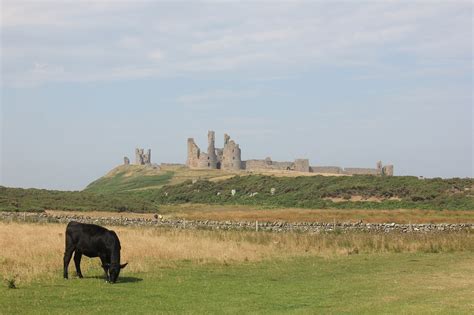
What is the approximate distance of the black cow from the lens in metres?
19.1

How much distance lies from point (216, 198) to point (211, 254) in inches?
2528

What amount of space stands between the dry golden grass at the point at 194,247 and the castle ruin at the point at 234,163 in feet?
360

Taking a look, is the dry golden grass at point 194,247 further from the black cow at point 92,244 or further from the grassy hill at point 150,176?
the grassy hill at point 150,176

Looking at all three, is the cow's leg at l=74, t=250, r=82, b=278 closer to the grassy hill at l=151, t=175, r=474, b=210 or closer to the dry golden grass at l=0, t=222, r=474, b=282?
the dry golden grass at l=0, t=222, r=474, b=282

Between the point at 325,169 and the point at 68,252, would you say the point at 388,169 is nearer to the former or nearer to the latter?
the point at 325,169

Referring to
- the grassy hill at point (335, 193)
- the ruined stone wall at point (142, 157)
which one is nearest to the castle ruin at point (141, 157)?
the ruined stone wall at point (142, 157)

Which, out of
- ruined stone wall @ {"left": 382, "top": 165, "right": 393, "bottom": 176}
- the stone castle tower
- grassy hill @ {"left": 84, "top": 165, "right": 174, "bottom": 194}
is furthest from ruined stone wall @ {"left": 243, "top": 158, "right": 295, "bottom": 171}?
ruined stone wall @ {"left": 382, "top": 165, "right": 393, "bottom": 176}

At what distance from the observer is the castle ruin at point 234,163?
145m

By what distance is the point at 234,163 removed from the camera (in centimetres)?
14712

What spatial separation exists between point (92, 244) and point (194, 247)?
8.76m

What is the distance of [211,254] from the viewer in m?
25.8

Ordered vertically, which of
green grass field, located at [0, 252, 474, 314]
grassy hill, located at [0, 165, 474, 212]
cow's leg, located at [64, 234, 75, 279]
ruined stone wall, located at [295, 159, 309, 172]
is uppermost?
ruined stone wall, located at [295, 159, 309, 172]

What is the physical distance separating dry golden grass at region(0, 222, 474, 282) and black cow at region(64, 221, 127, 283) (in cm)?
94

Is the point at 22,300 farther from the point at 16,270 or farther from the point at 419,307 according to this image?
the point at 419,307
